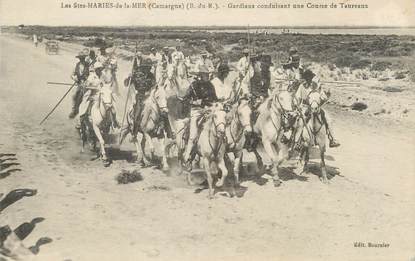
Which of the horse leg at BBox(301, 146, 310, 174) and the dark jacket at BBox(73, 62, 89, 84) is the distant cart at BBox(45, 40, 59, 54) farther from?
the horse leg at BBox(301, 146, 310, 174)

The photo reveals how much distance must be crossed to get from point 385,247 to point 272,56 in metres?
3.06

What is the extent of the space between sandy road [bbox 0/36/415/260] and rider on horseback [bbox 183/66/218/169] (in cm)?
52

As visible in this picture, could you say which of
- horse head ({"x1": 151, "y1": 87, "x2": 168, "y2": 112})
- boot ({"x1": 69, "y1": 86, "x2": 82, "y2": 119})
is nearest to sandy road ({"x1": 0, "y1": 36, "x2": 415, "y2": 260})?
boot ({"x1": 69, "y1": 86, "x2": 82, "y2": 119})

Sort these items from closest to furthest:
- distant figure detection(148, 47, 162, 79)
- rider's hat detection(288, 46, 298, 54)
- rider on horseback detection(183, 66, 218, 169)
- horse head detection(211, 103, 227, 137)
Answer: horse head detection(211, 103, 227, 137)
rider on horseback detection(183, 66, 218, 169)
rider's hat detection(288, 46, 298, 54)
distant figure detection(148, 47, 162, 79)

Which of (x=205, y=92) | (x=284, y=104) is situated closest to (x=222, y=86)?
(x=205, y=92)

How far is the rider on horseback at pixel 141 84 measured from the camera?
7684 mm

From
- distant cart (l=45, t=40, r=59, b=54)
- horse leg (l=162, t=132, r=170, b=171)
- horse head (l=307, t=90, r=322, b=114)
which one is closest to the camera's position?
horse head (l=307, t=90, r=322, b=114)

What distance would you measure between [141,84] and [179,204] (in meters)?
1.82

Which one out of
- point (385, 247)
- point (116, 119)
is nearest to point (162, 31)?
point (116, 119)

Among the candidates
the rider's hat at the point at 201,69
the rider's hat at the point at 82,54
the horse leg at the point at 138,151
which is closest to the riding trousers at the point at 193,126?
the rider's hat at the point at 201,69

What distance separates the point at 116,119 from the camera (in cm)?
774

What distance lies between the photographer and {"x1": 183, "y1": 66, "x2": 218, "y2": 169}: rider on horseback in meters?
6.97

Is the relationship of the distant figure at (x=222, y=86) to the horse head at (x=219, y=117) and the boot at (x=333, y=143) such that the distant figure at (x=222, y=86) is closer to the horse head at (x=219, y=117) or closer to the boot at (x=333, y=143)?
the horse head at (x=219, y=117)

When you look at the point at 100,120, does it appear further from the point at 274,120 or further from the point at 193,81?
the point at 274,120
